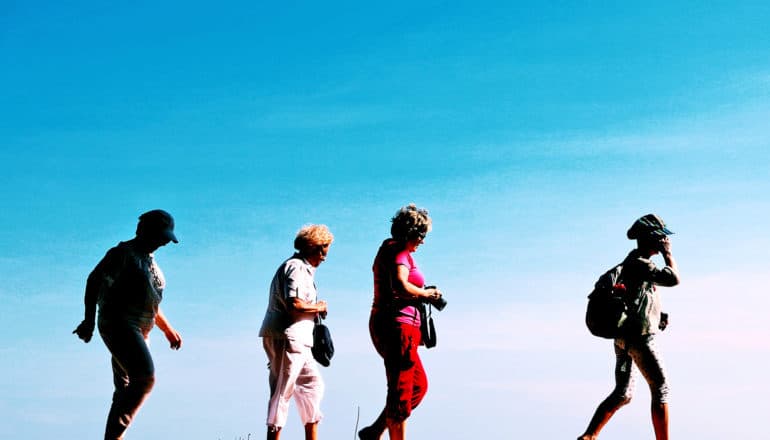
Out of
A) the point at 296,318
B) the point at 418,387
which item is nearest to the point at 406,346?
the point at 418,387

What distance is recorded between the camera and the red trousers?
29.5 feet

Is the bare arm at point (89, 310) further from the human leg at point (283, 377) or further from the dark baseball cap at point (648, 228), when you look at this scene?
the dark baseball cap at point (648, 228)

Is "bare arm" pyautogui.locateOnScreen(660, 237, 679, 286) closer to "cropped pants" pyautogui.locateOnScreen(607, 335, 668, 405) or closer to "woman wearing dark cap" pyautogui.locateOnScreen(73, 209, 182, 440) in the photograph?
"cropped pants" pyautogui.locateOnScreen(607, 335, 668, 405)

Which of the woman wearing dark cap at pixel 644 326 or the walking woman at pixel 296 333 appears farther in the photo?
the woman wearing dark cap at pixel 644 326

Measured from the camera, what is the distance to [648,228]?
966 cm

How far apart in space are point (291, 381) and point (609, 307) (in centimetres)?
326

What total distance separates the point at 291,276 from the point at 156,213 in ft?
4.91

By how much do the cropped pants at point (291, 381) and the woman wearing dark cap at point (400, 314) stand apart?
685 millimetres

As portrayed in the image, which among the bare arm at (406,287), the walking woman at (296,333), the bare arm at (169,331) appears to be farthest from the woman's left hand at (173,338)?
the bare arm at (406,287)

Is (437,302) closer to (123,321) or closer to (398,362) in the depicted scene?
(398,362)

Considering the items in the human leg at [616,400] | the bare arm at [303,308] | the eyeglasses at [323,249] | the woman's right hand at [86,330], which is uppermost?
the eyeglasses at [323,249]

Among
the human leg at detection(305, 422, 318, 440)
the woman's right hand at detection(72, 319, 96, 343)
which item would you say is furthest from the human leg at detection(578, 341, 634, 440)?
the woman's right hand at detection(72, 319, 96, 343)

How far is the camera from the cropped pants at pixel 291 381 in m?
9.13

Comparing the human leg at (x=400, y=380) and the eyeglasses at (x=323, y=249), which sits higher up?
the eyeglasses at (x=323, y=249)
